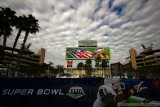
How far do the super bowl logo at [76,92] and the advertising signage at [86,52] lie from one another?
196 feet

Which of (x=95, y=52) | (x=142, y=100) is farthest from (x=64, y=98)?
(x=95, y=52)

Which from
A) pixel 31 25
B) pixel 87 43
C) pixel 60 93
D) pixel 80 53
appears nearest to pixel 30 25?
pixel 31 25

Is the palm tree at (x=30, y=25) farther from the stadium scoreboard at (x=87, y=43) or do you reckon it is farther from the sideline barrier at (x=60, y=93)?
the stadium scoreboard at (x=87, y=43)

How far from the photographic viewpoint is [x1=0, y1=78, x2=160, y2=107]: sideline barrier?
249 inches

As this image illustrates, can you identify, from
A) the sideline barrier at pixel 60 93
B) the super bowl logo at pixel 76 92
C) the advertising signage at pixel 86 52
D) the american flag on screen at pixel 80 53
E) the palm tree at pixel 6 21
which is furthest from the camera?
the american flag on screen at pixel 80 53

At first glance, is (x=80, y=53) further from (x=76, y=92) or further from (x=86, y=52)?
(x=76, y=92)

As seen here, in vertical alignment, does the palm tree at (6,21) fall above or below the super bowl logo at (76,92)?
above

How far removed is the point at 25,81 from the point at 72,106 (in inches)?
105

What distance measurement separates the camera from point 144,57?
354 ft

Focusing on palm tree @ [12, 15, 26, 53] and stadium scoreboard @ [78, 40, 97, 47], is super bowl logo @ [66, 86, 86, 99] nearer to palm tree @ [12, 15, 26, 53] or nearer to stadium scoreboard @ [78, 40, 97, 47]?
Result: palm tree @ [12, 15, 26, 53]

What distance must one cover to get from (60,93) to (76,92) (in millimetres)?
795

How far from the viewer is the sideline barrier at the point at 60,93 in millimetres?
6332

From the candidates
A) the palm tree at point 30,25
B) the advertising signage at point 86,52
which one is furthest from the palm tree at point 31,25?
the advertising signage at point 86,52

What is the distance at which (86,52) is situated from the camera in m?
69.1
